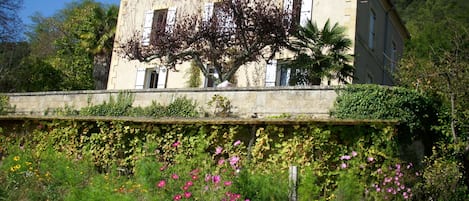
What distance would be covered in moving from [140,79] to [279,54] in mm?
5512

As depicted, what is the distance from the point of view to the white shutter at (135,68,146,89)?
19016 millimetres

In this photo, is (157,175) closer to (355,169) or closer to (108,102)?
(355,169)

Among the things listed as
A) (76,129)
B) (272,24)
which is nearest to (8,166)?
(76,129)

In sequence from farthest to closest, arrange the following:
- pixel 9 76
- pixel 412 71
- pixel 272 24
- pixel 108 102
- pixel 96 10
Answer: pixel 96 10, pixel 9 76, pixel 272 24, pixel 108 102, pixel 412 71

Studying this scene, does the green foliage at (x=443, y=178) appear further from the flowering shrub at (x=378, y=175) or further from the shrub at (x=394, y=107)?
the shrub at (x=394, y=107)

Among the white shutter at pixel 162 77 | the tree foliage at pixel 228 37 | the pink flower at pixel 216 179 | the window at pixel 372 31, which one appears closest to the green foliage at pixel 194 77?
the white shutter at pixel 162 77

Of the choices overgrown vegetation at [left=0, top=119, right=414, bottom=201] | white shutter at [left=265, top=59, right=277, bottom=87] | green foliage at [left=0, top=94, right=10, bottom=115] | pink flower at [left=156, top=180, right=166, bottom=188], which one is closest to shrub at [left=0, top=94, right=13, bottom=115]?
green foliage at [left=0, top=94, right=10, bottom=115]

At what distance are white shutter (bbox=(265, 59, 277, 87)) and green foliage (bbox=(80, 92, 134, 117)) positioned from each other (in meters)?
5.12

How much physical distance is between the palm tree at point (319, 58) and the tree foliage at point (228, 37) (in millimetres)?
568

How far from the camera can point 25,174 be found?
8039 mm

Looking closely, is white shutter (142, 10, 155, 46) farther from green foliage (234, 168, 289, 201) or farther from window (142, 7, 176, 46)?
green foliage (234, 168, 289, 201)

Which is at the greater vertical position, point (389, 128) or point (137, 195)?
point (389, 128)

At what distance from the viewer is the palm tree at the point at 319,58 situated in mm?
13789

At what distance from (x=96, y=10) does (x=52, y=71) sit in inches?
143
